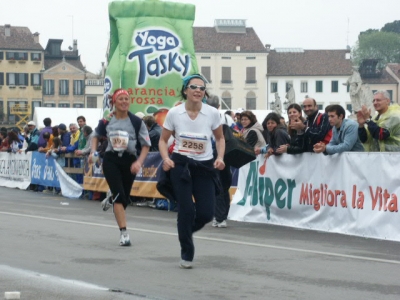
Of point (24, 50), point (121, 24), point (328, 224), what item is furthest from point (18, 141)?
point (24, 50)

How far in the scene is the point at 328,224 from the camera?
605 inches

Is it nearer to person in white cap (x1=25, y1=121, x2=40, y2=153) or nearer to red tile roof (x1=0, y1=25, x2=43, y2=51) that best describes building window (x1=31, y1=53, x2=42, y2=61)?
red tile roof (x1=0, y1=25, x2=43, y2=51)

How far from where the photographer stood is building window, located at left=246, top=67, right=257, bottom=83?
477 ft

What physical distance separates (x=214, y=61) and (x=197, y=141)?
442 ft

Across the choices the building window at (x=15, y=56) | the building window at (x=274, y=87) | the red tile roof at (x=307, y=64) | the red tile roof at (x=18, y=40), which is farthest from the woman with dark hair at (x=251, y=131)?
the building window at (x=274, y=87)

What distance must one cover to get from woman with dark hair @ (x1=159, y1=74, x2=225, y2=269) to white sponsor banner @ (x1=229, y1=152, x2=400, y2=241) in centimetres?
403

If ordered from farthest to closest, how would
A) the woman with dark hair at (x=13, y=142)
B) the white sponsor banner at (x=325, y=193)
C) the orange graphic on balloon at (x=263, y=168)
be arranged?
1. the woman with dark hair at (x=13, y=142)
2. the orange graphic on balloon at (x=263, y=168)
3. the white sponsor banner at (x=325, y=193)

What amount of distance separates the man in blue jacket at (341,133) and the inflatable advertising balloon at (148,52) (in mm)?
8806

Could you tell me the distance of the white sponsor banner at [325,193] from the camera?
14.2m

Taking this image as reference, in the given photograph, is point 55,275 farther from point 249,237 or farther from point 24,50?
point 24,50

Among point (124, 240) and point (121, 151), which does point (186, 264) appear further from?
point (121, 151)

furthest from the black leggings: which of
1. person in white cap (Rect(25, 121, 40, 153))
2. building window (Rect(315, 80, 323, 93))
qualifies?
building window (Rect(315, 80, 323, 93))

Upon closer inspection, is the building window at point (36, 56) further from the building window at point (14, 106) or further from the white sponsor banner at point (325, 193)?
the white sponsor banner at point (325, 193)

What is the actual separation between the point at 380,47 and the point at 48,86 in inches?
2631
